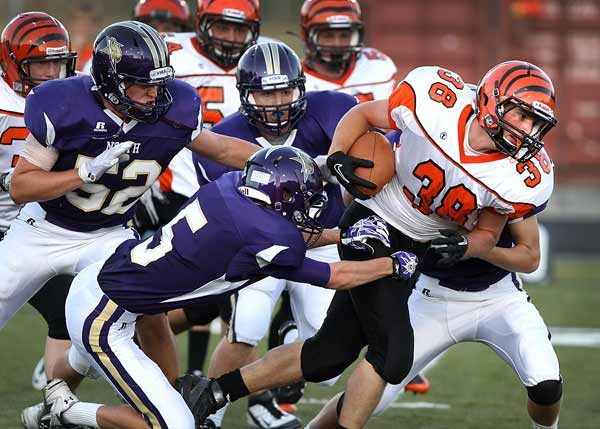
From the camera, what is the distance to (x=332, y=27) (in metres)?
5.89

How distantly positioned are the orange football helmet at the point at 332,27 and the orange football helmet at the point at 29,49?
158cm

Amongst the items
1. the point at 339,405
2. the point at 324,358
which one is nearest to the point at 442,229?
the point at 324,358

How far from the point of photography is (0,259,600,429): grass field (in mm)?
4953

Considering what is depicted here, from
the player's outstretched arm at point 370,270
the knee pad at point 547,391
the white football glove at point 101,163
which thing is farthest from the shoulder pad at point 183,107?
the knee pad at point 547,391

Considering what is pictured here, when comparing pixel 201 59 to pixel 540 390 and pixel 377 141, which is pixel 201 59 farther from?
pixel 540 390

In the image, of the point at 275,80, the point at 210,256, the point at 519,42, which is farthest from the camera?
the point at 519,42

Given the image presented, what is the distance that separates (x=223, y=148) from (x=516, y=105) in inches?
47.6

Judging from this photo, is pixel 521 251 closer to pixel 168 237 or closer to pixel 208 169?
pixel 168 237

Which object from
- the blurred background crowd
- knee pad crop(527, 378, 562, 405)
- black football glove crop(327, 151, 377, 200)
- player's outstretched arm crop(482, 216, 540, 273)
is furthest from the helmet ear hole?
the blurred background crowd

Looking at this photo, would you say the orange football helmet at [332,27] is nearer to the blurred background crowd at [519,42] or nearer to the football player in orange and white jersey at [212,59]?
the football player in orange and white jersey at [212,59]

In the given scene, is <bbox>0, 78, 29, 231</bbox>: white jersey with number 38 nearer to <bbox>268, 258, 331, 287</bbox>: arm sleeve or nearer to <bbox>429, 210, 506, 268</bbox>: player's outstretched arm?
<bbox>268, 258, 331, 287</bbox>: arm sleeve

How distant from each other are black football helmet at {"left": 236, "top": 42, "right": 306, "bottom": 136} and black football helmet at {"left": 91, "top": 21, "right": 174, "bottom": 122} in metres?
0.57

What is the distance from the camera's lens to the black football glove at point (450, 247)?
391 centimetres

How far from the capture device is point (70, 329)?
3932mm
